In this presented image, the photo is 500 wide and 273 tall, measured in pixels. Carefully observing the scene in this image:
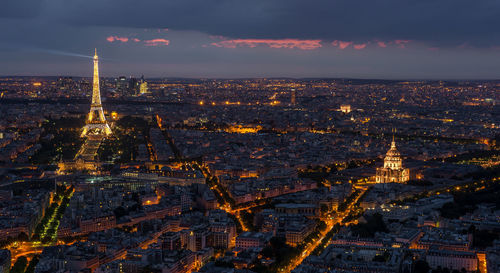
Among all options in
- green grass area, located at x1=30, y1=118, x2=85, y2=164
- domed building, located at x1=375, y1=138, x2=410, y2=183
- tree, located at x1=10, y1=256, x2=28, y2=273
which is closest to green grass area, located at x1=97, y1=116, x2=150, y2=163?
green grass area, located at x1=30, y1=118, x2=85, y2=164

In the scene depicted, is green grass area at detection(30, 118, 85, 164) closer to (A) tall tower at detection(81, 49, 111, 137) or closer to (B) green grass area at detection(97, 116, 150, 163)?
(A) tall tower at detection(81, 49, 111, 137)

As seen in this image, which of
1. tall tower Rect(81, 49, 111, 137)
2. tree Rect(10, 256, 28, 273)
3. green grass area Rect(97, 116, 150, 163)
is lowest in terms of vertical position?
green grass area Rect(97, 116, 150, 163)

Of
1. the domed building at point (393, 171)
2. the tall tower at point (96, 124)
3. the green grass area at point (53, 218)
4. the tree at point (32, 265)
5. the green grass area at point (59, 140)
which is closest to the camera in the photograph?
the tree at point (32, 265)

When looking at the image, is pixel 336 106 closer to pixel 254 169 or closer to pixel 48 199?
pixel 254 169

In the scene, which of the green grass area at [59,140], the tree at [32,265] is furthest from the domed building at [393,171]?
the tree at [32,265]

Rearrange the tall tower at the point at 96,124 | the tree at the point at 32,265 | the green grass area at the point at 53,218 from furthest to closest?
1. the tall tower at the point at 96,124
2. the green grass area at the point at 53,218
3. the tree at the point at 32,265

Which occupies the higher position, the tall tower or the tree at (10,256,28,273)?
the tall tower

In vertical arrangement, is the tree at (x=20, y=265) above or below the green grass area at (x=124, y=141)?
above

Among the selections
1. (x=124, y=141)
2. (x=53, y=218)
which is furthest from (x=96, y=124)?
Answer: (x=53, y=218)

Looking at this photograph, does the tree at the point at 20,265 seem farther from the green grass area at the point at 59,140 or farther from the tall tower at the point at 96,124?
the tall tower at the point at 96,124
